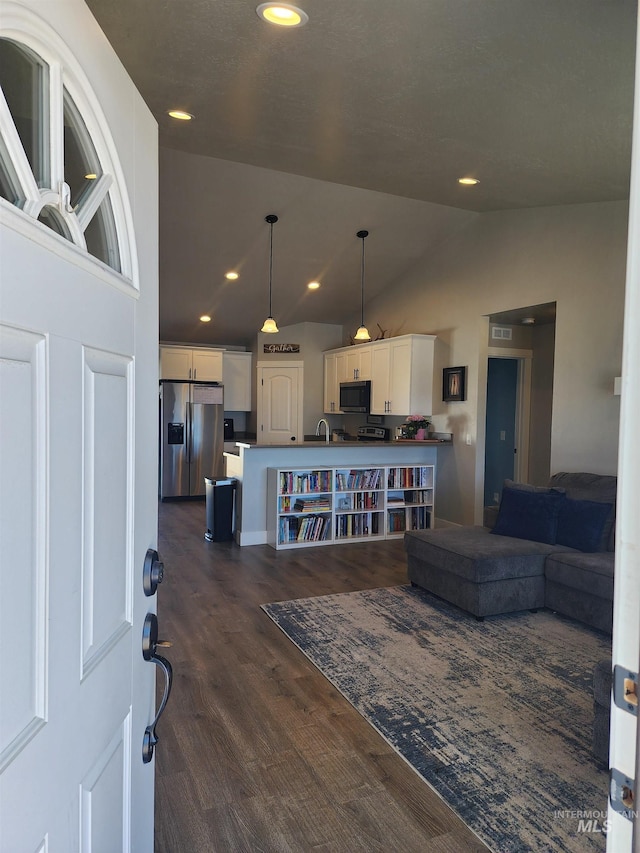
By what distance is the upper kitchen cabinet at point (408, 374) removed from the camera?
6488mm

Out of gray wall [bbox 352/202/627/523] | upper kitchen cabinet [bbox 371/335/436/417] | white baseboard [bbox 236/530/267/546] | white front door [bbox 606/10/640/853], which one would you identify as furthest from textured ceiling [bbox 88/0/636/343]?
white baseboard [bbox 236/530/267/546]

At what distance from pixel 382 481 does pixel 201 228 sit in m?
3.26

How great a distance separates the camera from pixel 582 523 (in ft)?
12.6

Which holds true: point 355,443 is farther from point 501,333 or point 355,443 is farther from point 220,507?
point 501,333

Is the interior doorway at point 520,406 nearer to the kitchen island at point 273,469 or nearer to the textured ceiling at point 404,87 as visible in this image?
the kitchen island at point 273,469

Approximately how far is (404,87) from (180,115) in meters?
1.48

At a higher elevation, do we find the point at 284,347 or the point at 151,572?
the point at 284,347

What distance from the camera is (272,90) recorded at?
2.93m

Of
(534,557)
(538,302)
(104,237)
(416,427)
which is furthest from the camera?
(416,427)

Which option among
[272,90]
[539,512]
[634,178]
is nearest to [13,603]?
[634,178]

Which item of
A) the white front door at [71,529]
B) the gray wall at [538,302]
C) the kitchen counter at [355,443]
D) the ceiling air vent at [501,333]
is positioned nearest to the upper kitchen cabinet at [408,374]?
the gray wall at [538,302]

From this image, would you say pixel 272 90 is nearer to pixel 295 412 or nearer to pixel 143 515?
pixel 143 515

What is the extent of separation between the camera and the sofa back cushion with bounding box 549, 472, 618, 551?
376cm

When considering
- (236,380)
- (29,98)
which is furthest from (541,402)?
(29,98)
